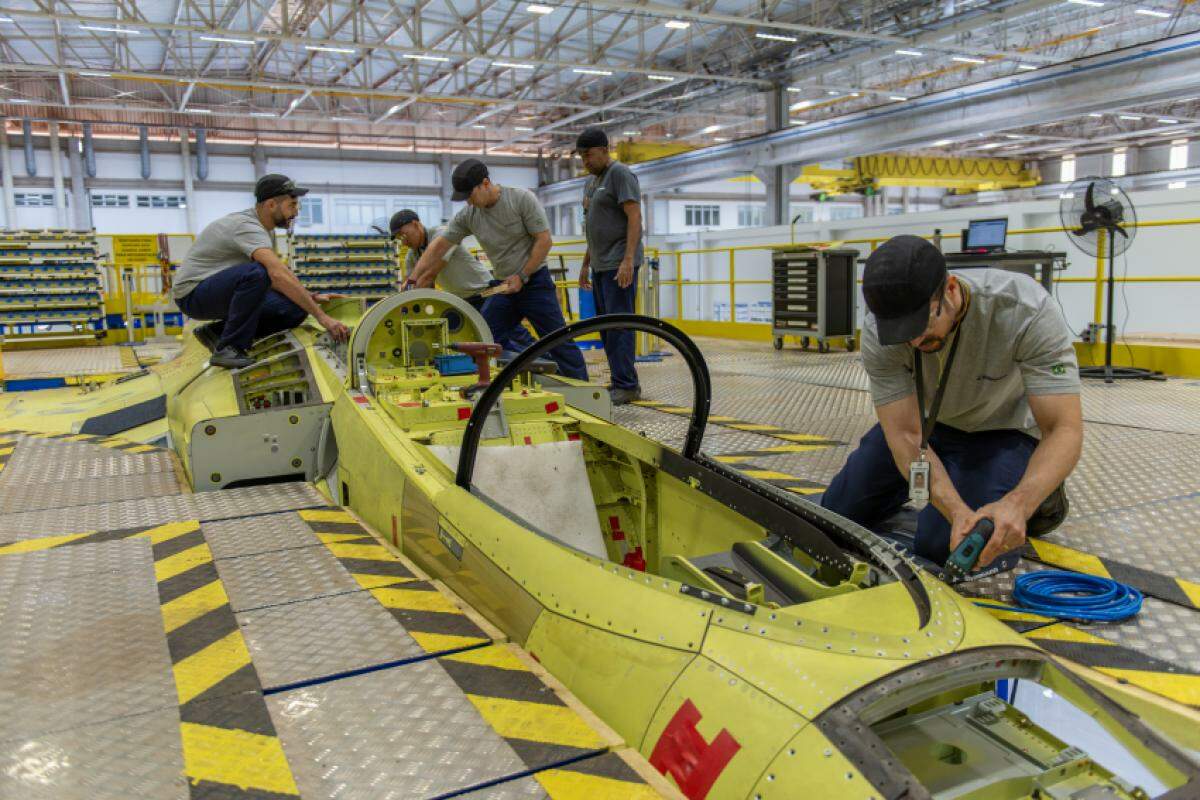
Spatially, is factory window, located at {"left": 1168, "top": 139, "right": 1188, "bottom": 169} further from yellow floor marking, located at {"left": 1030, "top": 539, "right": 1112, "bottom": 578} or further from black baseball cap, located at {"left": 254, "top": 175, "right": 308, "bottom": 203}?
black baseball cap, located at {"left": 254, "top": 175, "right": 308, "bottom": 203}

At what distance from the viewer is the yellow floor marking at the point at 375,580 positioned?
2805mm

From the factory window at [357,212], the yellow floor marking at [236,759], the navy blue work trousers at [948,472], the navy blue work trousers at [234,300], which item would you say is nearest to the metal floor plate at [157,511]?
the navy blue work trousers at [234,300]

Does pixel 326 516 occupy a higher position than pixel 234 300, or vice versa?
pixel 234 300

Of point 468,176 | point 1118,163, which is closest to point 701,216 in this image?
point 1118,163

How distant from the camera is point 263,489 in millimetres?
4203

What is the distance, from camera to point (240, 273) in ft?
17.6

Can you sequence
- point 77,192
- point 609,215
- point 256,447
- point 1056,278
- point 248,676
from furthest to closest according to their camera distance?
1. point 77,192
2. point 1056,278
3. point 609,215
4. point 256,447
5. point 248,676

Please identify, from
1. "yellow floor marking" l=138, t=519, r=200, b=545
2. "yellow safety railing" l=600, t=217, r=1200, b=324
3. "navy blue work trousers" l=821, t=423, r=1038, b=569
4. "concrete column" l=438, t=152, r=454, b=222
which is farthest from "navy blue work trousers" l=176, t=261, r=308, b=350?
"concrete column" l=438, t=152, r=454, b=222

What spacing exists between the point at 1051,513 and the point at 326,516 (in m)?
2.86

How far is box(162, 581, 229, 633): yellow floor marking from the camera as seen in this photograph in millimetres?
2568

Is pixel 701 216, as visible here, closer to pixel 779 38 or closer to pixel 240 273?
pixel 779 38

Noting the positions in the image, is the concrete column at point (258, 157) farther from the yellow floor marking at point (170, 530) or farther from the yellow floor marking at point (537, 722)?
the yellow floor marking at point (537, 722)

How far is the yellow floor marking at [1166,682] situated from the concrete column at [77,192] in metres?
27.0

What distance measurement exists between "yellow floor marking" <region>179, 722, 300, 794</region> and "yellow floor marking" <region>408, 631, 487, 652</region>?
1.73 feet
